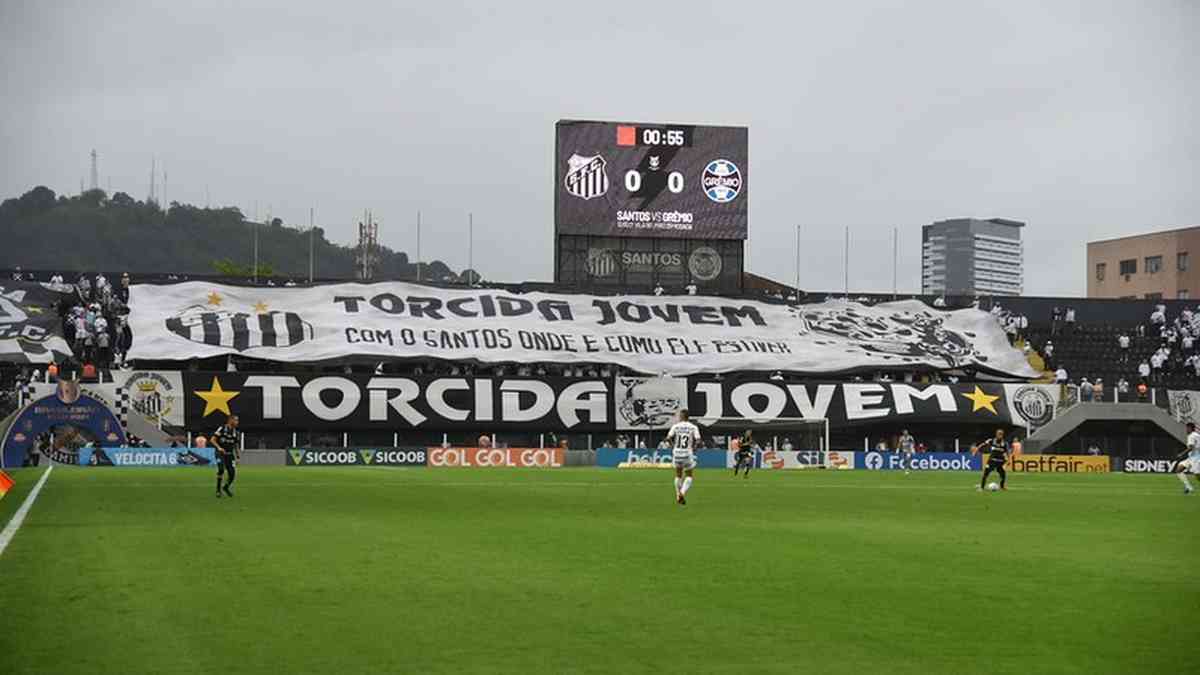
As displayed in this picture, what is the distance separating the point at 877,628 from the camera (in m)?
13.6

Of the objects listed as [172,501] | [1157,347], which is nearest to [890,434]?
[1157,347]

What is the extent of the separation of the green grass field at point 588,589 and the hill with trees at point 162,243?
2230 inches

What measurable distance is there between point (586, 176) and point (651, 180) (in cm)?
344

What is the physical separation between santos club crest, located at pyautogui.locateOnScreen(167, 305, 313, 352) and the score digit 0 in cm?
1800

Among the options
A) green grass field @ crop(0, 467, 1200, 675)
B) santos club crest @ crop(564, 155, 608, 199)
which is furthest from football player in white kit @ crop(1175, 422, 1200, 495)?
santos club crest @ crop(564, 155, 608, 199)

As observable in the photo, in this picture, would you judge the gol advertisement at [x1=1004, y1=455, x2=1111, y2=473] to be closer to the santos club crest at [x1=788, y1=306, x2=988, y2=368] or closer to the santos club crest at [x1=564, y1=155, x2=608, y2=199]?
the santos club crest at [x1=788, y1=306, x2=988, y2=368]

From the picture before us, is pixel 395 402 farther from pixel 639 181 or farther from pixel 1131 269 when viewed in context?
pixel 1131 269

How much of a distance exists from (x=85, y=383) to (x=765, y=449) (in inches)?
1226

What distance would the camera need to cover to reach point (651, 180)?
8000 centimetres

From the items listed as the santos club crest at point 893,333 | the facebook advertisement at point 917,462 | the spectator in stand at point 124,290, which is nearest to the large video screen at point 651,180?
the santos club crest at point 893,333

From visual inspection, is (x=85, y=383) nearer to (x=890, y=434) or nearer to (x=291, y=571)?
(x=890, y=434)

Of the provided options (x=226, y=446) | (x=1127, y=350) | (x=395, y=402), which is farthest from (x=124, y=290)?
(x=1127, y=350)

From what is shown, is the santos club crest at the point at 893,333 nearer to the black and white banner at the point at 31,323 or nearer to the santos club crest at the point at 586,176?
the santos club crest at the point at 586,176

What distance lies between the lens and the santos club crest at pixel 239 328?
7519 cm
